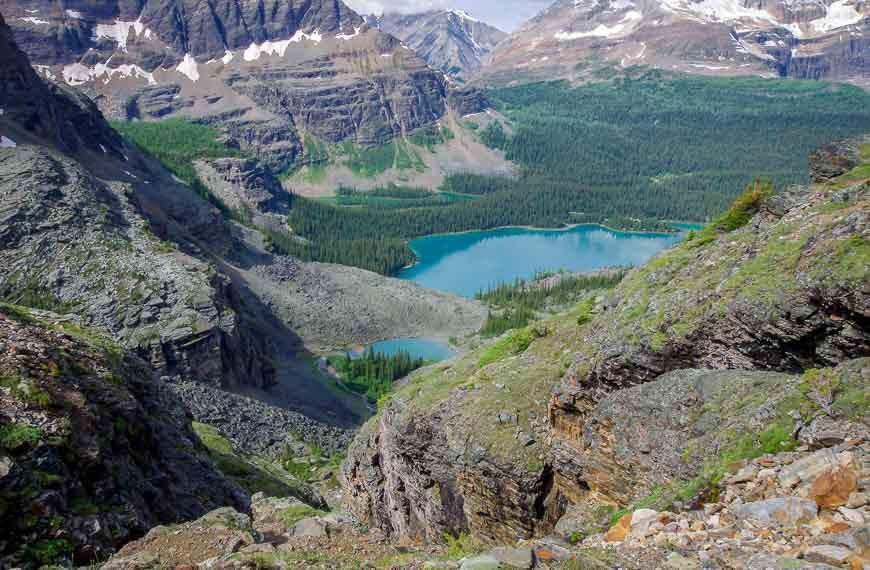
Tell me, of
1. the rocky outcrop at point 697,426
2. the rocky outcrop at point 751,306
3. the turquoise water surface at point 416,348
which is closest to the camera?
the rocky outcrop at point 697,426

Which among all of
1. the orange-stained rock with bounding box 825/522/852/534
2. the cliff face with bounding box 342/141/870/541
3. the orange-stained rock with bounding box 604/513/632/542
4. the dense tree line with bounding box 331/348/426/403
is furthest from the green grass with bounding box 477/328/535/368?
the dense tree line with bounding box 331/348/426/403

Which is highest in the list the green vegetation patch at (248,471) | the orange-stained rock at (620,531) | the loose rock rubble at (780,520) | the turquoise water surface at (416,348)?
the loose rock rubble at (780,520)

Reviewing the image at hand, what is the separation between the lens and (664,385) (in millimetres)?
16828

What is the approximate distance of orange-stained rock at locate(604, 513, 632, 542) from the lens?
11.7 metres

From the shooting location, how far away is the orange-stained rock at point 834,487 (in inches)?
361

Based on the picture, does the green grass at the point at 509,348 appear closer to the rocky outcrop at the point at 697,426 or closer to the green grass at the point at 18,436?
the rocky outcrop at the point at 697,426

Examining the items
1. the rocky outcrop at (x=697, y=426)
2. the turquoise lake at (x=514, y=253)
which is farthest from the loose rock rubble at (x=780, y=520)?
the turquoise lake at (x=514, y=253)

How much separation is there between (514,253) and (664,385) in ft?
491

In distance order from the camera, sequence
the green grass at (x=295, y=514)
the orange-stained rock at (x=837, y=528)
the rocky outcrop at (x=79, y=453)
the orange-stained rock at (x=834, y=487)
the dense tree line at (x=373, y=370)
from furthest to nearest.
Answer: the dense tree line at (x=373, y=370) < the green grass at (x=295, y=514) < the rocky outcrop at (x=79, y=453) < the orange-stained rock at (x=834, y=487) < the orange-stained rock at (x=837, y=528)

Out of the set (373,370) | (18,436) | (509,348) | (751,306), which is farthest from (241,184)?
(751,306)

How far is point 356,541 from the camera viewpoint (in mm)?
18641

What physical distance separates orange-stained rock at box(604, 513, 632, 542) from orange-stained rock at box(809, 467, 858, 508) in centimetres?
355

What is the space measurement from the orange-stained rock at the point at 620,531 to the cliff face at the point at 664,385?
1216mm

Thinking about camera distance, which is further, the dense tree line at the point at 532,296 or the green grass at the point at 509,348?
the dense tree line at the point at 532,296
